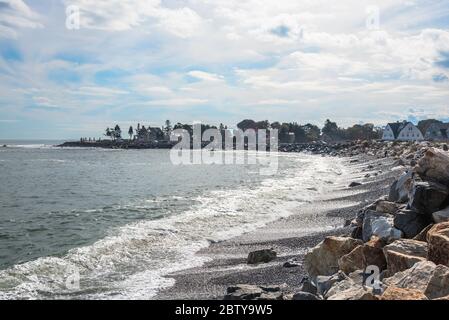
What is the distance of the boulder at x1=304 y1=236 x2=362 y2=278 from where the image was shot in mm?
9461

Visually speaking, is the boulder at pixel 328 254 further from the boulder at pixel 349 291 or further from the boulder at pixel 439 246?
the boulder at pixel 439 246

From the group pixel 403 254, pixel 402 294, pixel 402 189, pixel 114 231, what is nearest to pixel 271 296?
pixel 403 254

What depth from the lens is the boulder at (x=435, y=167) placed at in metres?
10.5

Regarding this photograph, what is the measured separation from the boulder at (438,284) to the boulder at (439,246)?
0.94m

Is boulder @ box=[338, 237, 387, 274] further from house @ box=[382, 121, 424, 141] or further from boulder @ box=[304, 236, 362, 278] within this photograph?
house @ box=[382, 121, 424, 141]

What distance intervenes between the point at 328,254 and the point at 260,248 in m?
6.30

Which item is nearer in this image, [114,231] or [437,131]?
[114,231]

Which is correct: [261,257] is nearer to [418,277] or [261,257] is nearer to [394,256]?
[394,256]

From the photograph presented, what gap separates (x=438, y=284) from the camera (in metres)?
5.82

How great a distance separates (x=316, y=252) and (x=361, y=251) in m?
1.31

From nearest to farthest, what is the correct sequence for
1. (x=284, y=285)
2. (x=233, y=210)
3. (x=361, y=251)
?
(x=361, y=251) → (x=284, y=285) → (x=233, y=210)

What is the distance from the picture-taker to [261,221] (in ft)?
72.7
